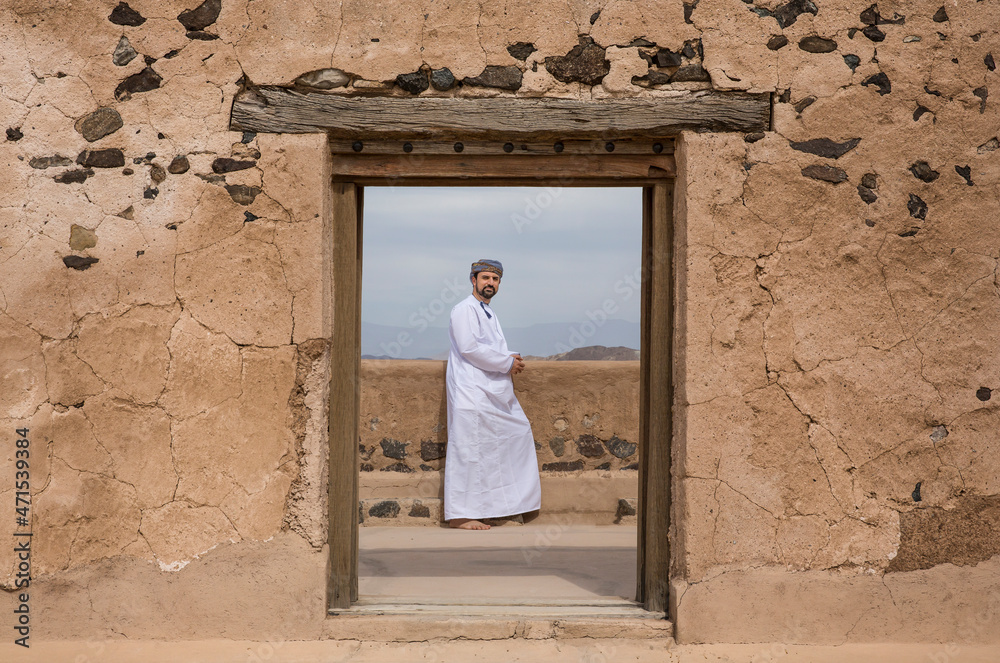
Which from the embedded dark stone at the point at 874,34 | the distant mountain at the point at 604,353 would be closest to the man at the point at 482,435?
the embedded dark stone at the point at 874,34

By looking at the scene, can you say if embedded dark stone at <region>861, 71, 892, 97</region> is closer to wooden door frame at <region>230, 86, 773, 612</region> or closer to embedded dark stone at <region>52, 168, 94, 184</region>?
wooden door frame at <region>230, 86, 773, 612</region>

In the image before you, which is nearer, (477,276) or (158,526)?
(158,526)

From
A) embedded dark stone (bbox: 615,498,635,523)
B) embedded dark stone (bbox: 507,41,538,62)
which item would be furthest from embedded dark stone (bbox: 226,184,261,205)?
embedded dark stone (bbox: 615,498,635,523)

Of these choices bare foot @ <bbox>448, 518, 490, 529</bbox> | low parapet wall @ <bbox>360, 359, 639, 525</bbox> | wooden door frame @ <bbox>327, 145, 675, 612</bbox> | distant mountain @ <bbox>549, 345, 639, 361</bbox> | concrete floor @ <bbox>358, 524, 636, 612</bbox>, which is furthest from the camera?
distant mountain @ <bbox>549, 345, 639, 361</bbox>

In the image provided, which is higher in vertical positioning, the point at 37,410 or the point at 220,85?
the point at 220,85

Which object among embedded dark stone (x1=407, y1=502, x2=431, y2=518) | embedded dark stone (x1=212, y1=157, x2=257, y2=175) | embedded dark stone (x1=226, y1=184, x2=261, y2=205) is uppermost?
embedded dark stone (x1=212, y1=157, x2=257, y2=175)

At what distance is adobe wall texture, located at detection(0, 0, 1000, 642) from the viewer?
3.09 meters

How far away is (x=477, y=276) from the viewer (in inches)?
235

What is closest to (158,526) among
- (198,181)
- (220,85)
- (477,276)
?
(198,181)

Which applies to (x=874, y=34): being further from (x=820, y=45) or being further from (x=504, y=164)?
(x=504, y=164)

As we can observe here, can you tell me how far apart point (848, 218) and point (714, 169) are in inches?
20.9

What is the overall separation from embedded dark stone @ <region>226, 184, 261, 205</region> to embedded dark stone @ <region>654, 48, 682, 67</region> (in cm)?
157

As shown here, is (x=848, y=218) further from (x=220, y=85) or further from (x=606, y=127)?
(x=220, y=85)

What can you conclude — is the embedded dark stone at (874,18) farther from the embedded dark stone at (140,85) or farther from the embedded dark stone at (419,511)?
the embedded dark stone at (419,511)
